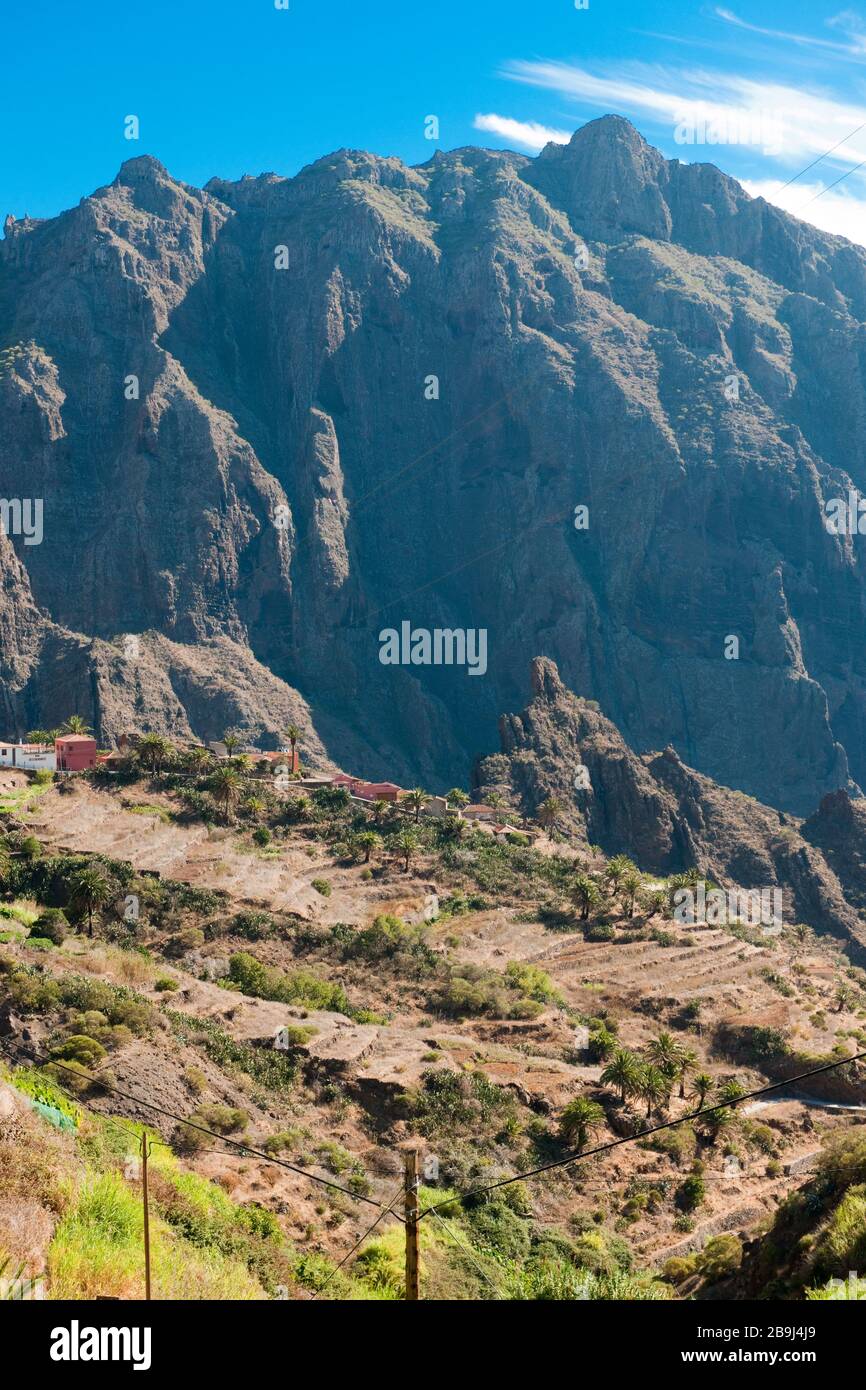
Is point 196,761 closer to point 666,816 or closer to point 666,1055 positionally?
point 666,1055

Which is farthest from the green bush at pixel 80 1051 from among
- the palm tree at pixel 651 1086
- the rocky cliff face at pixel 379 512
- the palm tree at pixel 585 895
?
Result: the rocky cliff face at pixel 379 512

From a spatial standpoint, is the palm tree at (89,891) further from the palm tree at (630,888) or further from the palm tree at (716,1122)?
the palm tree at (630,888)

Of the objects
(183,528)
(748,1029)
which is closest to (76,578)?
(183,528)

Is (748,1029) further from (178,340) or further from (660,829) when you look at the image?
(178,340)

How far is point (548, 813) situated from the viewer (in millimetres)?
107250

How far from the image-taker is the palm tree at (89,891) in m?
67.0

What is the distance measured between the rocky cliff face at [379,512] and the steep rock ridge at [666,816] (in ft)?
126

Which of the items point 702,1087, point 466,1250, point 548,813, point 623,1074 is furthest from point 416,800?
point 466,1250

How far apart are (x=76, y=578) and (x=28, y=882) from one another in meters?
95.5

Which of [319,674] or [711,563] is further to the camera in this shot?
[711,563]

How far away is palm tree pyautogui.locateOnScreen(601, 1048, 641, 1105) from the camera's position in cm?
5591

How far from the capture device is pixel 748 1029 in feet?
229

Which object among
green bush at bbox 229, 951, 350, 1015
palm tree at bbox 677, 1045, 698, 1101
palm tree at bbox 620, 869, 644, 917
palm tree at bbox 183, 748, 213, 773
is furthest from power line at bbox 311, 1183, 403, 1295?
palm tree at bbox 183, 748, 213, 773

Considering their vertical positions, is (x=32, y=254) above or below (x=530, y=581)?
above
